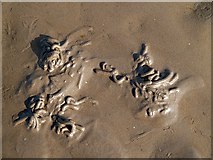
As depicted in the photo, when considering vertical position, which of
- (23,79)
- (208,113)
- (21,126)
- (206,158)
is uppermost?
(23,79)

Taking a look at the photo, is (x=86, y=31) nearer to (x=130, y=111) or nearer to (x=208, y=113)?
(x=130, y=111)

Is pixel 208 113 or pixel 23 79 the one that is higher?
pixel 23 79

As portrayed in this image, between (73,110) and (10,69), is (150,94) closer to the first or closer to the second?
(73,110)

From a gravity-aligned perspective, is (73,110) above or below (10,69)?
below

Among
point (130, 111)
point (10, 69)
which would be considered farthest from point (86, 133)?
point (10, 69)

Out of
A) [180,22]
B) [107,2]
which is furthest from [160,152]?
[107,2]

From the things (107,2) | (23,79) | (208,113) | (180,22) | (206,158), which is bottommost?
(206,158)
